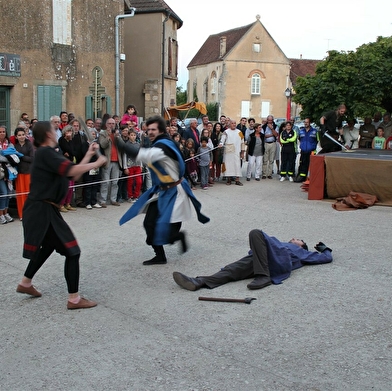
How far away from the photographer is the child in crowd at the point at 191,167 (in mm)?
13759

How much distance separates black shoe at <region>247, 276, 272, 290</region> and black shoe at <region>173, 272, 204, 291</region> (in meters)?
0.53

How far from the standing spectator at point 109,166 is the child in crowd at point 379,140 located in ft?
25.0

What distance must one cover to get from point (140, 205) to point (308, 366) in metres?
3.29

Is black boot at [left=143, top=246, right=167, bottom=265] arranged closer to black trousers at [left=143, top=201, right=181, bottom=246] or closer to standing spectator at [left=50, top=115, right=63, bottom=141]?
black trousers at [left=143, top=201, right=181, bottom=246]

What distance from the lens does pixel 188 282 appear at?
5.94 meters

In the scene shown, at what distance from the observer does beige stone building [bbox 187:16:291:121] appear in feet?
177

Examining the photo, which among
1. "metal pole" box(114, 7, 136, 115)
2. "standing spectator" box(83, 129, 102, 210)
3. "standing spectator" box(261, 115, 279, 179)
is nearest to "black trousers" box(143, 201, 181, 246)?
"standing spectator" box(83, 129, 102, 210)

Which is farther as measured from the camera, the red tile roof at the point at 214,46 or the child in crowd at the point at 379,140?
the red tile roof at the point at 214,46

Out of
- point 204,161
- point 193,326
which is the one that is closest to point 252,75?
point 204,161

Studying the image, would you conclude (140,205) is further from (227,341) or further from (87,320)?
(227,341)

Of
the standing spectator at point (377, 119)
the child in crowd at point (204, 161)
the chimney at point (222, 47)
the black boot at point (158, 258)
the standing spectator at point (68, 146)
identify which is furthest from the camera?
the chimney at point (222, 47)

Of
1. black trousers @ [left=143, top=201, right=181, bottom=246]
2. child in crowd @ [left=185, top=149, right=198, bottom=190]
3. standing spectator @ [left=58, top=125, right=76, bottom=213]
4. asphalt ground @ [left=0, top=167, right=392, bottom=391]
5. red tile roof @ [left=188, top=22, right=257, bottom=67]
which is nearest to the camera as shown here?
asphalt ground @ [left=0, top=167, right=392, bottom=391]

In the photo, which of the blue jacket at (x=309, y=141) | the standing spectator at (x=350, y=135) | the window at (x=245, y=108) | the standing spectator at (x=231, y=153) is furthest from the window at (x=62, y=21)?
the window at (x=245, y=108)

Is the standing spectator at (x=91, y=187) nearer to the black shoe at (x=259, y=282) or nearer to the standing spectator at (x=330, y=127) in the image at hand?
the black shoe at (x=259, y=282)
